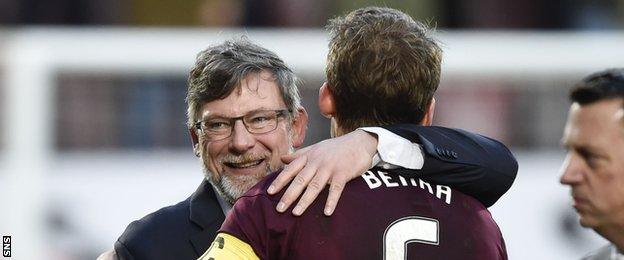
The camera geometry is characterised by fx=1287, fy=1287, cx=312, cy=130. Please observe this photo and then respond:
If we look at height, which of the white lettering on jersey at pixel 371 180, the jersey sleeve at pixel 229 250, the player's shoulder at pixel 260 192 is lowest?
the jersey sleeve at pixel 229 250

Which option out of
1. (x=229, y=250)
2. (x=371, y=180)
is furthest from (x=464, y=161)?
(x=229, y=250)

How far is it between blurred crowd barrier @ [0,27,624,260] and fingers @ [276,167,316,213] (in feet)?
25.7

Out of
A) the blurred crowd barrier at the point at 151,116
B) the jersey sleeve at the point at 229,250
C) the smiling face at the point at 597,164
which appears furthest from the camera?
the blurred crowd barrier at the point at 151,116

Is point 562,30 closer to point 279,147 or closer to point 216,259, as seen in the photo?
point 279,147

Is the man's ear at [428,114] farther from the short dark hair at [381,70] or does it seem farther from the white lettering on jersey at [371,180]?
the white lettering on jersey at [371,180]

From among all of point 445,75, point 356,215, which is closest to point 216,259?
point 356,215

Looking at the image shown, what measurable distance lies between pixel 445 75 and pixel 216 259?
30.0ft

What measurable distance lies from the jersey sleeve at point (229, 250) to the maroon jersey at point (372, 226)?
11mm

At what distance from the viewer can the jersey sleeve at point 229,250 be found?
9.29 feet

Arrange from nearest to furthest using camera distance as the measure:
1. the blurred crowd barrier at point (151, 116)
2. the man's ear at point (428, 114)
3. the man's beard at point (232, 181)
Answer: the man's ear at point (428, 114), the man's beard at point (232, 181), the blurred crowd barrier at point (151, 116)

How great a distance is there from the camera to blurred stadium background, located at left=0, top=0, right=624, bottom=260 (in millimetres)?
11125

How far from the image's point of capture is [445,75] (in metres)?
11.8

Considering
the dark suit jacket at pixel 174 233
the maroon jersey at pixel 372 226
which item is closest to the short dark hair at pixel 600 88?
the maroon jersey at pixel 372 226

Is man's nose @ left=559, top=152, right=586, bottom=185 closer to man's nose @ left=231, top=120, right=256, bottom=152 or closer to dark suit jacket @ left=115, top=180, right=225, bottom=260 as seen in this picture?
dark suit jacket @ left=115, top=180, right=225, bottom=260
